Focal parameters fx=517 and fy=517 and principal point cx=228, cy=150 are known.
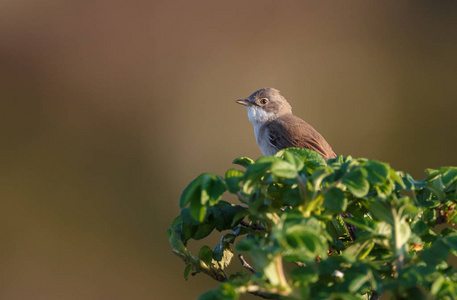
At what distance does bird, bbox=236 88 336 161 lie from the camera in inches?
206

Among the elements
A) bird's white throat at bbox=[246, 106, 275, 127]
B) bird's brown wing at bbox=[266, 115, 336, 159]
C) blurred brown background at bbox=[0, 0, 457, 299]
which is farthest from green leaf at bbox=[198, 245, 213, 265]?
blurred brown background at bbox=[0, 0, 457, 299]

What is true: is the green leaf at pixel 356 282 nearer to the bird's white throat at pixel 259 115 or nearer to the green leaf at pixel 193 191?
the green leaf at pixel 193 191

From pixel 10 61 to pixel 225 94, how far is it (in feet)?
12.8

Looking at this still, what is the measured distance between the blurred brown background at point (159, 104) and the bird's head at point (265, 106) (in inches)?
109

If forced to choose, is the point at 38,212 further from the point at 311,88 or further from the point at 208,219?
the point at 208,219

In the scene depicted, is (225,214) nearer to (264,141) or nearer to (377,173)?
(377,173)

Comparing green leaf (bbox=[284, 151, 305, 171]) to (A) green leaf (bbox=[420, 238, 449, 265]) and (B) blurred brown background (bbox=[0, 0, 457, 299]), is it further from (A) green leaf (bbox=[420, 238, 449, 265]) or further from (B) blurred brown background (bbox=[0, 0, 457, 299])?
(B) blurred brown background (bbox=[0, 0, 457, 299])

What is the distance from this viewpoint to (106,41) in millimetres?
9703

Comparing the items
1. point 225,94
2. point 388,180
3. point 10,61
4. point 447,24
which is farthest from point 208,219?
point 447,24

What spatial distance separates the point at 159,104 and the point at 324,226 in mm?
8371

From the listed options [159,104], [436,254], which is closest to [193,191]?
[436,254]

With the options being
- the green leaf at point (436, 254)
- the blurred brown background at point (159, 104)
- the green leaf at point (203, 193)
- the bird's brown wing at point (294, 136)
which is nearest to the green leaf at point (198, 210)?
the green leaf at point (203, 193)

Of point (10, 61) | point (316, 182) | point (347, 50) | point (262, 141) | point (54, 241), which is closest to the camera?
point (316, 182)

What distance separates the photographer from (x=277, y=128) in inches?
217
